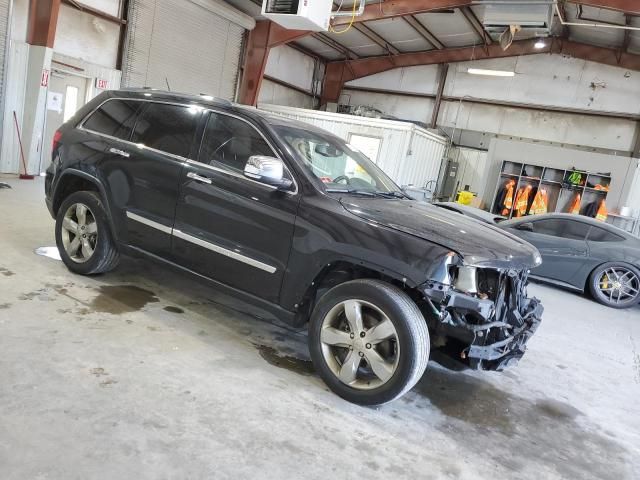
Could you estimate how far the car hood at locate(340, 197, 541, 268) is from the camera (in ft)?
9.27

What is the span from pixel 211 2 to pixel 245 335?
443 inches

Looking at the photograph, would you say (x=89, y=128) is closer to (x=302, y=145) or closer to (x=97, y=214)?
(x=97, y=214)

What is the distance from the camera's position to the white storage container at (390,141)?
40.5ft

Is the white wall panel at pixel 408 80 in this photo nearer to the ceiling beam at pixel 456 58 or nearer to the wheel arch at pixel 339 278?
the ceiling beam at pixel 456 58

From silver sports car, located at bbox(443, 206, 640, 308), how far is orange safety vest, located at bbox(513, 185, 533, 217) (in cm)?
526

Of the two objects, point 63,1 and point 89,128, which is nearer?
point 89,128

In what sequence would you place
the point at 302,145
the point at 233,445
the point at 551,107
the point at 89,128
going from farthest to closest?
1. the point at 551,107
2. the point at 89,128
3. the point at 302,145
4. the point at 233,445

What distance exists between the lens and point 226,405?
2.69 meters

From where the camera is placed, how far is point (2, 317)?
10.6 feet

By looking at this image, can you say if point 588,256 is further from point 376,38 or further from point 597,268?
point 376,38

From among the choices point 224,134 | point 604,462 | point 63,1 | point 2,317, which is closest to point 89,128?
point 224,134

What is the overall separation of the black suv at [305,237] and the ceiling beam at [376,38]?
475 inches

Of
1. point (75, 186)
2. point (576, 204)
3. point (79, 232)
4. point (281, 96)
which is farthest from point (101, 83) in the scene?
point (576, 204)

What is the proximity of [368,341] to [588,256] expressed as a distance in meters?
5.94
